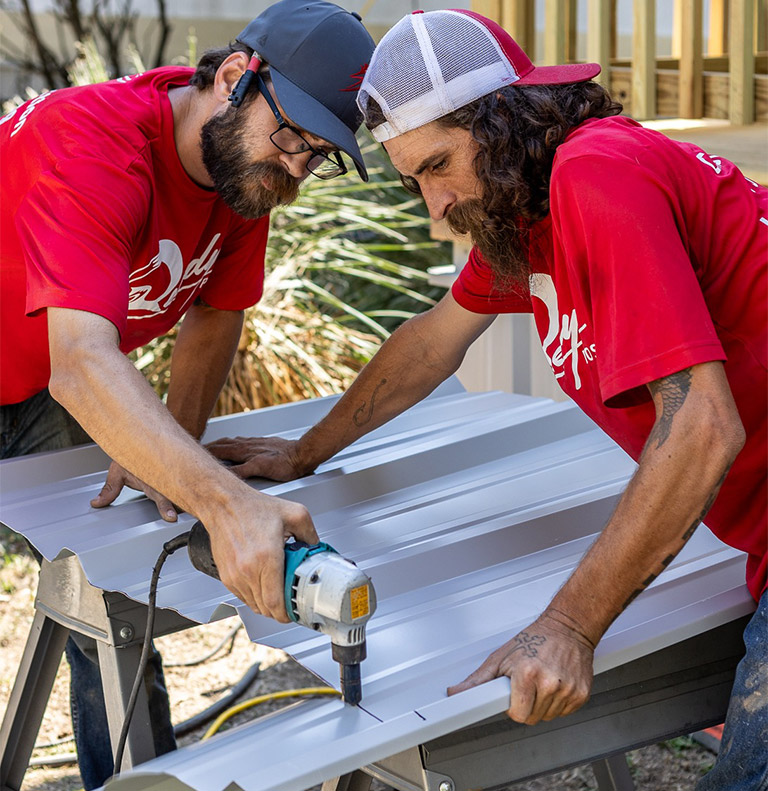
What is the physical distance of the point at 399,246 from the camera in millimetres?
5480

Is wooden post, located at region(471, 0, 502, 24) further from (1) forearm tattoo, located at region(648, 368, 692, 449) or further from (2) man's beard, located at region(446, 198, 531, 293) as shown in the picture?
(1) forearm tattoo, located at region(648, 368, 692, 449)

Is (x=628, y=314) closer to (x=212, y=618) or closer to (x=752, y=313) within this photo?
(x=752, y=313)

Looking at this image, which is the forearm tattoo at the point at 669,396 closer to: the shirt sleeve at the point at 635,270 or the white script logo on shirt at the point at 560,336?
the shirt sleeve at the point at 635,270

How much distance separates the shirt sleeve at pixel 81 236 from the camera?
1982 millimetres

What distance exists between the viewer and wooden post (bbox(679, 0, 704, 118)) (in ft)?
13.3

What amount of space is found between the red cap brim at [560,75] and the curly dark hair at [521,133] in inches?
0.4

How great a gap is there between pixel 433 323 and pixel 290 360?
2.58m

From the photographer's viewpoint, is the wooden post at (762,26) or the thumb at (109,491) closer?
the thumb at (109,491)

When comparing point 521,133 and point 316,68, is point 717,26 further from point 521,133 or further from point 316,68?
point 521,133

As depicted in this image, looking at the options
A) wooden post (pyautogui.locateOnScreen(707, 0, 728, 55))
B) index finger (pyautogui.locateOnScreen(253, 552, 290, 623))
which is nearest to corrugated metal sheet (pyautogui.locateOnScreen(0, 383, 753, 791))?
index finger (pyautogui.locateOnScreen(253, 552, 290, 623))

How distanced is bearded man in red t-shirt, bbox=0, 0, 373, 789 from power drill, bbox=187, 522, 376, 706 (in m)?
0.04

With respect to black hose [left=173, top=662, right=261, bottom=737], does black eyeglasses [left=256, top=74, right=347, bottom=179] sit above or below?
above

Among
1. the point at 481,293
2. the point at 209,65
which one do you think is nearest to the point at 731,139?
the point at 481,293

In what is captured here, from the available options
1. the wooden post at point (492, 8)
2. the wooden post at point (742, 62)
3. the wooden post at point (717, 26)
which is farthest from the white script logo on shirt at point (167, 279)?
the wooden post at point (717, 26)
